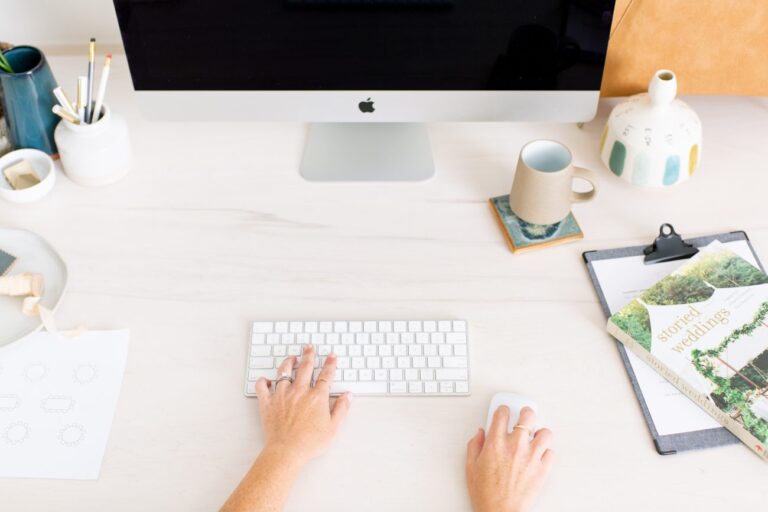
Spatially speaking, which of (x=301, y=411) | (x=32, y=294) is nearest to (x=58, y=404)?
(x=32, y=294)

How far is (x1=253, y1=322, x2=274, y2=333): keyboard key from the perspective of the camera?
970 millimetres

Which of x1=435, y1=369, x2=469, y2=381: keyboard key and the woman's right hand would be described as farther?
x1=435, y1=369, x2=469, y2=381: keyboard key

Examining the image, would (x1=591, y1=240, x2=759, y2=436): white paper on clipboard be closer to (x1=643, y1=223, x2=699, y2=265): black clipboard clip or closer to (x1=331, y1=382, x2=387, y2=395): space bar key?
(x1=643, y1=223, x2=699, y2=265): black clipboard clip

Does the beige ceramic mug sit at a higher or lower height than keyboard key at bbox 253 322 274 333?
higher

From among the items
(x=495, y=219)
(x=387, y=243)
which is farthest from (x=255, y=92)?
(x=495, y=219)

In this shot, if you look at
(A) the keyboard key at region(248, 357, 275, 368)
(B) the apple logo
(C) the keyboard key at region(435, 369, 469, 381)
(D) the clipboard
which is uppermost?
(B) the apple logo

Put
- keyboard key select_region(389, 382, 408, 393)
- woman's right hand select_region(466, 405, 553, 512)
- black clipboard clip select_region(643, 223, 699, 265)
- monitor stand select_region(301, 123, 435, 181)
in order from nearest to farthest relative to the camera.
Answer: woman's right hand select_region(466, 405, 553, 512)
keyboard key select_region(389, 382, 408, 393)
black clipboard clip select_region(643, 223, 699, 265)
monitor stand select_region(301, 123, 435, 181)

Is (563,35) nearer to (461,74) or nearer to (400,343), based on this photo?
(461,74)

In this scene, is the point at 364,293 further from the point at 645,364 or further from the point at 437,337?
the point at 645,364

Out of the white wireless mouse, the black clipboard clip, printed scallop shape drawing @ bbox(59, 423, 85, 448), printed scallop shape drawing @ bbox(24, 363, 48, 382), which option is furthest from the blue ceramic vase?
the black clipboard clip

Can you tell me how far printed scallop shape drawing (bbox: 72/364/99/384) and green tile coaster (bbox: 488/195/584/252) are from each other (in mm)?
583

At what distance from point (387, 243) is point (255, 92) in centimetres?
29

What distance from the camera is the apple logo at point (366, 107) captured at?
108cm

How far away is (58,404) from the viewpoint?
0.91 metres
